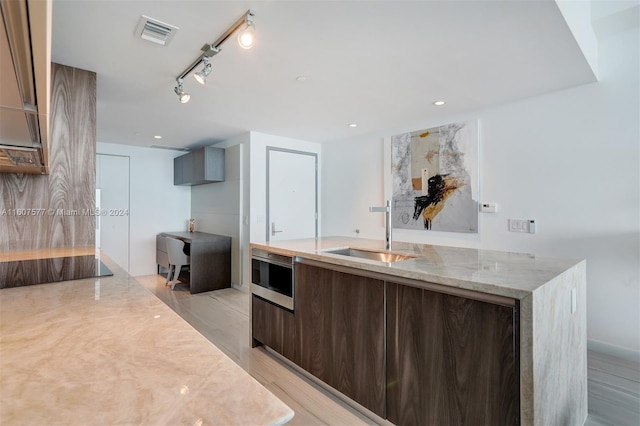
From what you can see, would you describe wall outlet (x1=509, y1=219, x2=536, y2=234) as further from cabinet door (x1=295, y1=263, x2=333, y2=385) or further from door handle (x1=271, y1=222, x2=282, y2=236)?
door handle (x1=271, y1=222, x2=282, y2=236)

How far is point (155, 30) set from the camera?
1935mm

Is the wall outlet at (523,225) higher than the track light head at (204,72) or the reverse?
the reverse

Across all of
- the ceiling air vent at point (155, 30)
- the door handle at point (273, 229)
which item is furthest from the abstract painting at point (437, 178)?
the ceiling air vent at point (155, 30)

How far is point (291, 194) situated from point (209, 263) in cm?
163

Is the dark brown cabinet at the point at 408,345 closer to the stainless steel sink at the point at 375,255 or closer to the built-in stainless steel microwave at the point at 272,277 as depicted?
the built-in stainless steel microwave at the point at 272,277

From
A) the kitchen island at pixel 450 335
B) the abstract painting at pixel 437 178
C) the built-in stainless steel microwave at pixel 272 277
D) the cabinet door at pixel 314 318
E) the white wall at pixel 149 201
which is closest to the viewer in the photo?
the kitchen island at pixel 450 335

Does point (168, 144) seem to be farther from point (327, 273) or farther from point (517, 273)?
point (517, 273)

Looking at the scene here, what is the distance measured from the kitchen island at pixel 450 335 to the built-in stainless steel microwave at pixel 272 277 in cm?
17

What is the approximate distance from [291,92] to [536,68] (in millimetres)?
2027

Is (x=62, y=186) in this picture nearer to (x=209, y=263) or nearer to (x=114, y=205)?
(x=209, y=263)

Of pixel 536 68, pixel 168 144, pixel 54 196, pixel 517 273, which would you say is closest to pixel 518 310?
Result: pixel 517 273

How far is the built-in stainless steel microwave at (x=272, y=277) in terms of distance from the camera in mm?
2410

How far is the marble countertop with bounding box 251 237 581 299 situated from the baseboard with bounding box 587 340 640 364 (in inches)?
63.6

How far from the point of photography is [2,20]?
1.45ft
